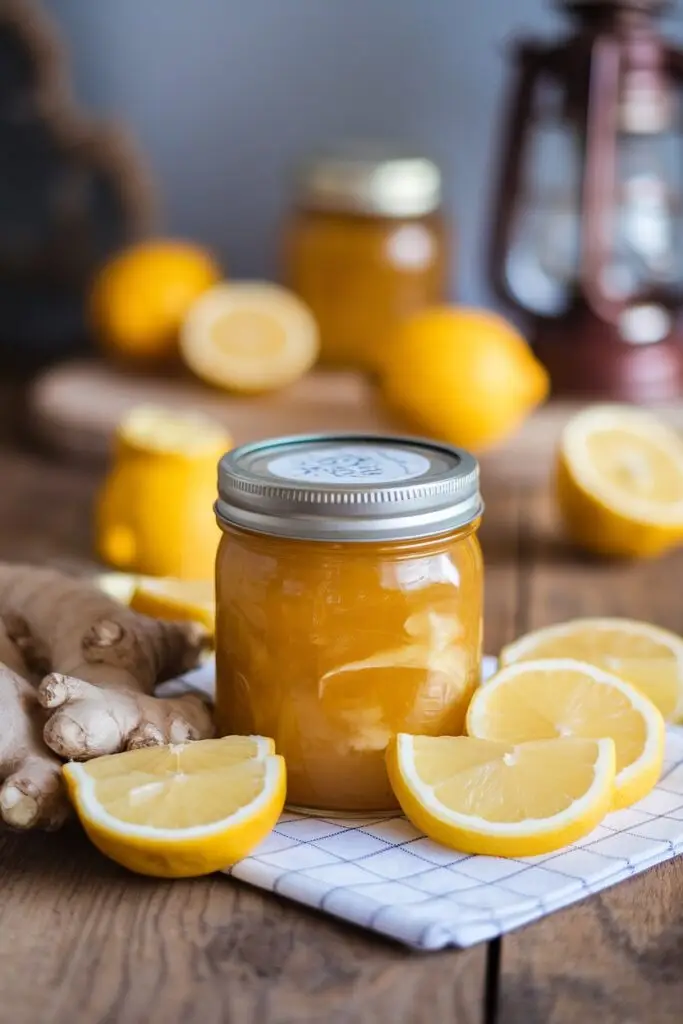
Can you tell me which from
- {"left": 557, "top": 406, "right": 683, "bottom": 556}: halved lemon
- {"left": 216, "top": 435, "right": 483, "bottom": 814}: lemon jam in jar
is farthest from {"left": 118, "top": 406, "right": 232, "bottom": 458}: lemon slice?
{"left": 216, "top": 435, "right": 483, "bottom": 814}: lemon jam in jar

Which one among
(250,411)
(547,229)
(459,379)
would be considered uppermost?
(547,229)

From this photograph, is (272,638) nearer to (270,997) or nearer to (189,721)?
(189,721)

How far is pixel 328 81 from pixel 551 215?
1.82ft

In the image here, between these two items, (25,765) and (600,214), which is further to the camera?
(600,214)

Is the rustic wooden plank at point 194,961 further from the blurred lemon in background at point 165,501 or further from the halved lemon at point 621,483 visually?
the halved lemon at point 621,483

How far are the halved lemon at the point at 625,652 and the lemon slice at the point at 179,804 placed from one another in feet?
0.87

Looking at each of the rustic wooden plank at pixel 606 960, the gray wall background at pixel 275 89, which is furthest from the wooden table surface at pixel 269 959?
the gray wall background at pixel 275 89

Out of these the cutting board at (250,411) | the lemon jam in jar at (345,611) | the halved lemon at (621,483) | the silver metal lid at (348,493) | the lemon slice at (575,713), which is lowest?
the cutting board at (250,411)

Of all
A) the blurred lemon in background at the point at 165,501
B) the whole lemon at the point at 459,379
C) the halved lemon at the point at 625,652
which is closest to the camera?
the halved lemon at the point at 625,652

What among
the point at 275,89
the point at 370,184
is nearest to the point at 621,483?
the point at 370,184

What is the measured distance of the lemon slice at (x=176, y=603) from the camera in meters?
1.14

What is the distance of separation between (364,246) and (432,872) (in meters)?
1.26

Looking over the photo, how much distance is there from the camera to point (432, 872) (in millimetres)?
822

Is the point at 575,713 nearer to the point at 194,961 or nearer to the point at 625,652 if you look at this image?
the point at 625,652
